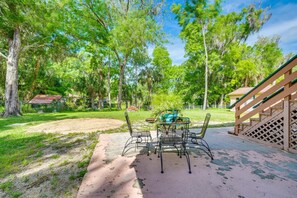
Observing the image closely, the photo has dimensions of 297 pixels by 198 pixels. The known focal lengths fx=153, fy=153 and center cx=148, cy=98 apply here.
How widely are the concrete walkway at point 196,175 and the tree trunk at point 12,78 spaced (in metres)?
12.0

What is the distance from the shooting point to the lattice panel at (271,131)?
348 cm

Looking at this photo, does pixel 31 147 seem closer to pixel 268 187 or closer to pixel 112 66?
pixel 268 187

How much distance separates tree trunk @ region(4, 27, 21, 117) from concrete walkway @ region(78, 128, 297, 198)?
1203 centimetres

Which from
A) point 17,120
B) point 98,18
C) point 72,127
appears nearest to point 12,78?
point 17,120

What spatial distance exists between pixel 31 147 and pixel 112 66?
19.2 m

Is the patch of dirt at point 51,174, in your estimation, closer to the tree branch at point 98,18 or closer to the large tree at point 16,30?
the large tree at point 16,30

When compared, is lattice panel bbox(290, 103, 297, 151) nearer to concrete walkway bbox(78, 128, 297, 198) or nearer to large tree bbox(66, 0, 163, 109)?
concrete walkway bbox(78, 128, 297, 198)

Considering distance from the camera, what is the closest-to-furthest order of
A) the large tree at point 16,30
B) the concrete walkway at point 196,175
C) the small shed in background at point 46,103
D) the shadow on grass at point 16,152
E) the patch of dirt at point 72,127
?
the concrete walkway at point 196,175 → the shadow on grass at point 16,152 → the patch of dirt at point 72,127 → the large tree at point 16,30 → the small shed in background at point 46,103

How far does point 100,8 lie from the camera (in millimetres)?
15969

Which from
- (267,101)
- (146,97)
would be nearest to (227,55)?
(146,97)

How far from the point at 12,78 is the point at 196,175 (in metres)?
14.4

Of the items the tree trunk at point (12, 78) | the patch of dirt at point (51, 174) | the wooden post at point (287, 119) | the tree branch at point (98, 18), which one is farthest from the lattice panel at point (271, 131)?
the tree branch at point (98, 18)

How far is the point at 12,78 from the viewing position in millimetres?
11391

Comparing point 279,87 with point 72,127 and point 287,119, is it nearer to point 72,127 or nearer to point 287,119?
point 287,119
